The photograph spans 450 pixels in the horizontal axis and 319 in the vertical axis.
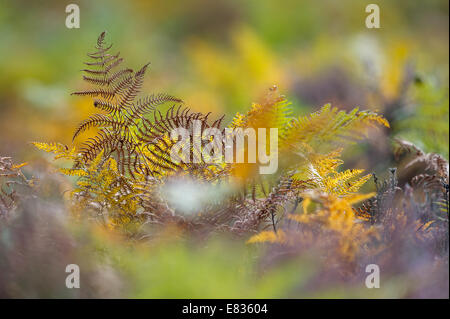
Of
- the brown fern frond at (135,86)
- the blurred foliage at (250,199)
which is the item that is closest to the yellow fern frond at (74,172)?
the blurred foliage at (250,199)

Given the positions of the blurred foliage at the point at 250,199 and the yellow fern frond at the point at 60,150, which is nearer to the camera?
the blurred foliage at the point at 250,199

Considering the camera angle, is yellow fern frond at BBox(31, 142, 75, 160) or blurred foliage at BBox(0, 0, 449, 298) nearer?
blurred foliage at BBox(0, 0, 449, 298)

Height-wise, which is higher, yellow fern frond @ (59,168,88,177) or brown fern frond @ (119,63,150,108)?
brown fern frond @ (119,63,150,108)

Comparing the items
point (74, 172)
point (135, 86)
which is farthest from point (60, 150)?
point (135, 86)

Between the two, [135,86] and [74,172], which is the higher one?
[135,86]

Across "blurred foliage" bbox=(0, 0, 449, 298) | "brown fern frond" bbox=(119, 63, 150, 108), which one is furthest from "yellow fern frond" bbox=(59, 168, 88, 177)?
"brown fern frond" bbox=(119, 63, 150, 108)

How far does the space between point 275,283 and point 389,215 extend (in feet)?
0.95

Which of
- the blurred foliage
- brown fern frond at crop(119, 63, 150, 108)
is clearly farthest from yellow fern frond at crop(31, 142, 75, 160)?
brown fern frond at crop(119, 63, 150, 108)

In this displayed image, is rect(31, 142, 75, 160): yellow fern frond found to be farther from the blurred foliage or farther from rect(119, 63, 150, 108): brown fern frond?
rect(119, 63, 150, 108): brown fern frond

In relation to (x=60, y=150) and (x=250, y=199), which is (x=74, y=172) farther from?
→ (x=250, y=199)

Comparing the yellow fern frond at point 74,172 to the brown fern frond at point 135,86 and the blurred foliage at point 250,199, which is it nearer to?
the blurred foliage at point 250,199

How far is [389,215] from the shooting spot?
934 mm

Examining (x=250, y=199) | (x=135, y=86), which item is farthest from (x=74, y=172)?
(x=250, y=199)

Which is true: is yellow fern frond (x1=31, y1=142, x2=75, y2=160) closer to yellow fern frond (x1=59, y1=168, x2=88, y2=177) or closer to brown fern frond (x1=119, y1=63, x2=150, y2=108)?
yellow fern frond (x1=59, y1=168, x2=88, y2=177)
